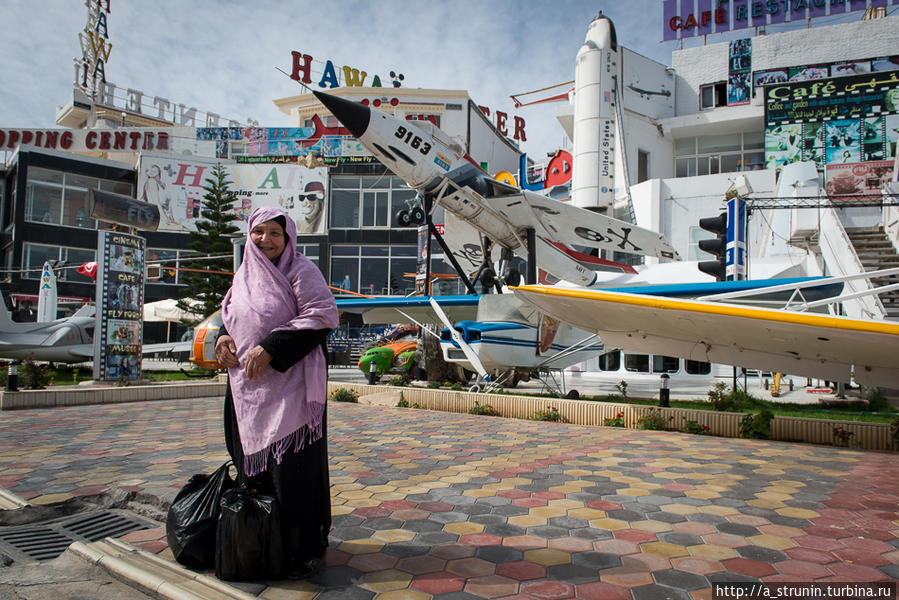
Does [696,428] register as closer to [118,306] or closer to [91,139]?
[118,306]

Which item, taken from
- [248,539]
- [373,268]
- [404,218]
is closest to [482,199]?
[404,218]

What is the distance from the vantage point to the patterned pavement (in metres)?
2.55

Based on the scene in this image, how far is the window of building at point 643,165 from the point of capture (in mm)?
28109

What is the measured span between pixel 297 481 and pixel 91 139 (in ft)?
160

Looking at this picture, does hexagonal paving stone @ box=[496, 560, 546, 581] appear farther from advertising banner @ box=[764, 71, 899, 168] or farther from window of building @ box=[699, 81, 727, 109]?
window of building @ box=[699, 81, 727, 109]

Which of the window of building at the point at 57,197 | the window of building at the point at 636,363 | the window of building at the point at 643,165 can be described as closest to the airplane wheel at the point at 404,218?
the window of building at the point at 636,363

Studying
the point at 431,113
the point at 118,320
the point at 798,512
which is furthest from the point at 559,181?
the point at 798,512

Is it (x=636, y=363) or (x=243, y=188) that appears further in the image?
(x=243, y=188)

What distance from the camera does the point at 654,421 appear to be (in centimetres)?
780

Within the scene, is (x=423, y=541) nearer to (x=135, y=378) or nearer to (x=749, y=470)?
(x=749, y=470)

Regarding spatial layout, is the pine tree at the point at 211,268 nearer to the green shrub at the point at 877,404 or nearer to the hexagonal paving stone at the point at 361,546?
the hexagonal paving stone at the point at 361,546

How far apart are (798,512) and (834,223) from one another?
15597 mm

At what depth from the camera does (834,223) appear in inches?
613

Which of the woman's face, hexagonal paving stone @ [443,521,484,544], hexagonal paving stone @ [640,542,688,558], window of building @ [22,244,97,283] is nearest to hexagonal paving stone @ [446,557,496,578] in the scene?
hexagonal paving stone @ [443,521,484,544]
